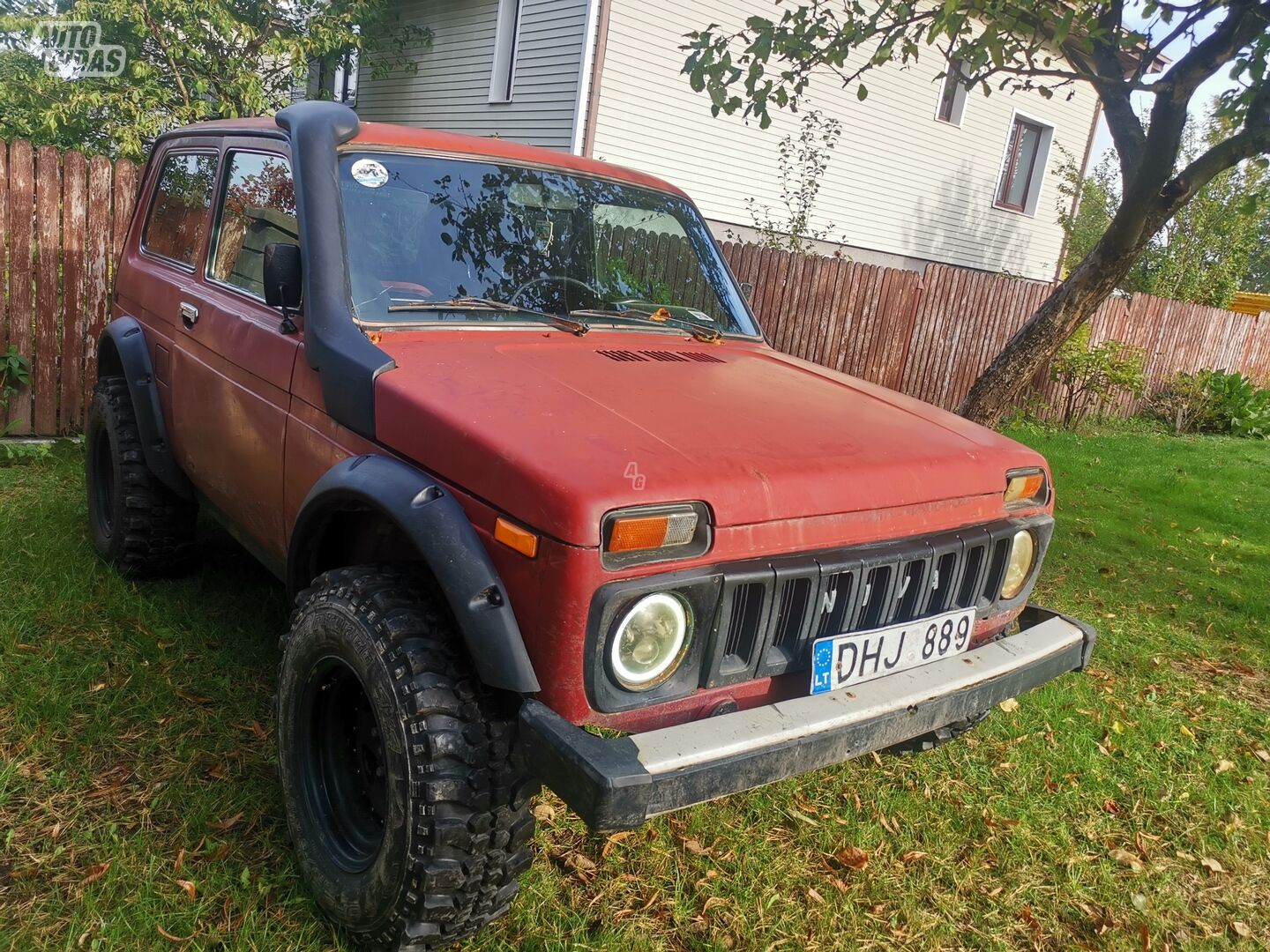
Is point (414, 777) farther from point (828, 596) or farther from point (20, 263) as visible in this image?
point (20, 263)

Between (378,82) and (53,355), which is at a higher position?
(378,82)

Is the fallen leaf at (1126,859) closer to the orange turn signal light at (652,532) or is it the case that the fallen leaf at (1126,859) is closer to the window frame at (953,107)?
the orange turn signal light at (652,532)

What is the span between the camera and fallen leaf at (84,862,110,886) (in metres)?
2.49

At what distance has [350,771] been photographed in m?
2.51

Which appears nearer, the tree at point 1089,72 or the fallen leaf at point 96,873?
the fallen leaf at point 96,873

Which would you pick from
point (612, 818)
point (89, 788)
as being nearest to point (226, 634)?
point (89, 788)

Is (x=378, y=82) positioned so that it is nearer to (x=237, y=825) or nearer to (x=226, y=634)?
(x=226, y=634)

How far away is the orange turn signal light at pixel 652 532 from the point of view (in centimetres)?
194

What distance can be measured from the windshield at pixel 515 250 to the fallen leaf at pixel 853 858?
1925 millimetres

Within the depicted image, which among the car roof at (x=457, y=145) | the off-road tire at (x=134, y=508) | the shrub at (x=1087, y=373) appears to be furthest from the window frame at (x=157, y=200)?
the shrub at (x=1087, y=373)

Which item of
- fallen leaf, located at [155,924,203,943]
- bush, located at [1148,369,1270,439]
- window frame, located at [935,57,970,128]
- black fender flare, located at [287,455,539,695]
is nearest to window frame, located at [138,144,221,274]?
black fender flare, located at [287,455,539,695]

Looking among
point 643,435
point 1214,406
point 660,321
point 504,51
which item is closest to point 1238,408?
point 1214,406

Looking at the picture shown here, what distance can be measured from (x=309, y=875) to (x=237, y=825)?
0.50 meters

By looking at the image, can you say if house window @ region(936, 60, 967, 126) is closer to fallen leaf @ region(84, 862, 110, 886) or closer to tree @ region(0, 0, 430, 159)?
tree @ region(0, 0, 430, 159)
